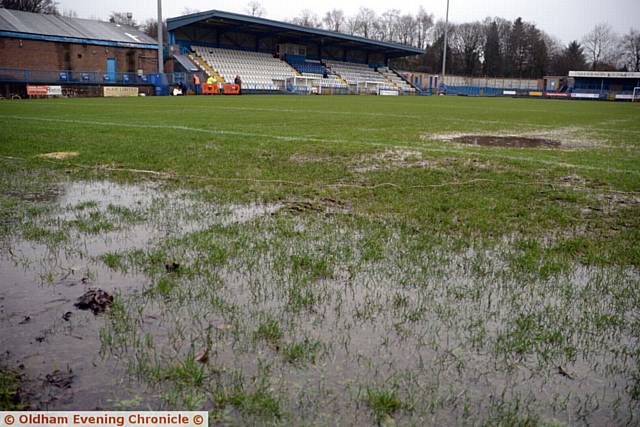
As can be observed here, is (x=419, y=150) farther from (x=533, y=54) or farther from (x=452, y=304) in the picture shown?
(x=533, y=54)

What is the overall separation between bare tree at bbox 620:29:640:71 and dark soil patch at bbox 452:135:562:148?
104 m

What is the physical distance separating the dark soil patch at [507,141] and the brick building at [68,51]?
33.5 metres

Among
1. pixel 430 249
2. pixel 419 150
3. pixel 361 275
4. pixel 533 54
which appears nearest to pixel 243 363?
pixel 361 275

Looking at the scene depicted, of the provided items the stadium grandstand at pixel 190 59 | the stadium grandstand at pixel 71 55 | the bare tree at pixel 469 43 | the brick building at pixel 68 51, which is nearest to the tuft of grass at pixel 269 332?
the stadium grandstand at pixel 190 59

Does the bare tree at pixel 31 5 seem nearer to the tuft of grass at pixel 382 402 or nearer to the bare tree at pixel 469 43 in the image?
the tuft of grass at pixel 382 402

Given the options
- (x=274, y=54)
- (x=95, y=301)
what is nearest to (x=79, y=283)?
(x=95, y=301)

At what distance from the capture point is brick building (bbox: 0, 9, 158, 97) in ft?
123

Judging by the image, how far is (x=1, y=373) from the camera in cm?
193

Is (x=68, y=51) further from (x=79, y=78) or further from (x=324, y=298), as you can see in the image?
(x=324, y=298)

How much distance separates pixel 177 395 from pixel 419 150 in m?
7.14

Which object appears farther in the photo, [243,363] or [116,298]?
[116,298]

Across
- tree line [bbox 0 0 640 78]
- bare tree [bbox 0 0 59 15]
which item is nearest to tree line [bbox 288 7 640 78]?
tree line [bbox 0 0 640 78]

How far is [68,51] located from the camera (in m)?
43.8

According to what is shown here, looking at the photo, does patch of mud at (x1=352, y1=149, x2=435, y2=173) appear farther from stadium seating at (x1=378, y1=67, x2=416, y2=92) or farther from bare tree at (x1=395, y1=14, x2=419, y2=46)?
bare tree at (x1=395, y1=14, x2=419, y2=46)
